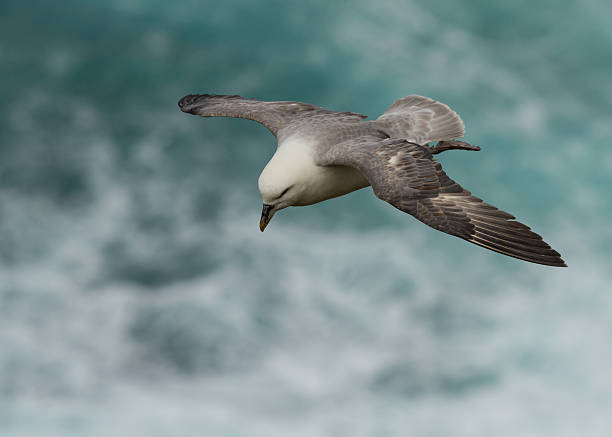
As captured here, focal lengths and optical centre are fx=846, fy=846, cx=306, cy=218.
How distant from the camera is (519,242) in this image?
8.64 m

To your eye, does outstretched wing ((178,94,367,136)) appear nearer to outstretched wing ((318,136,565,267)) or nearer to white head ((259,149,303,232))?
white head ((259,149,303,232))

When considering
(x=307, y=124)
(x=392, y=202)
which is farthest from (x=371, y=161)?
(x=307, y=124)

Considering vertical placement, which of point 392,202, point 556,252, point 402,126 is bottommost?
point 556,252

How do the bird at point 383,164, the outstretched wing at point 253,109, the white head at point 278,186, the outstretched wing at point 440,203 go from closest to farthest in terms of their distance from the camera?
the outstretched wing at point 440,203 < the bird at point 383,164 < the white head at point 278,186 < the outstretched wing at point 253,109

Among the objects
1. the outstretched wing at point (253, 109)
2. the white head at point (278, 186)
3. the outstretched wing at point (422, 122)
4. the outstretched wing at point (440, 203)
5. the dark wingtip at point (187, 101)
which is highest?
the dark wingtip at point (187, 101)

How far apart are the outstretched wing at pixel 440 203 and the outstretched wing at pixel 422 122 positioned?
1379 mm

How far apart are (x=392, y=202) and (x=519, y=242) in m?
1.36

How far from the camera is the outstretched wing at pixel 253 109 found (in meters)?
11.4

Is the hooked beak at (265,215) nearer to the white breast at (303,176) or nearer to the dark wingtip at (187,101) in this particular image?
the white breast at (303,176)

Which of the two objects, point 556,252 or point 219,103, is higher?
point 219,103

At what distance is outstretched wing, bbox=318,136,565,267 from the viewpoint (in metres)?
8.62

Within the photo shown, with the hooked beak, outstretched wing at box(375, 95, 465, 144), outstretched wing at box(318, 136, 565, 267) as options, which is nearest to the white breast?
the hooked beak

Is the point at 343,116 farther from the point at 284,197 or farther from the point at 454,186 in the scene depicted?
the point at 454,186

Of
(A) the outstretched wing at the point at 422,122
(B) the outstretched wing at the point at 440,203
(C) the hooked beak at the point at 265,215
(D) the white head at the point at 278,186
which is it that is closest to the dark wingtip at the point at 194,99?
(A) the outstretched wing at the point at 422,122
